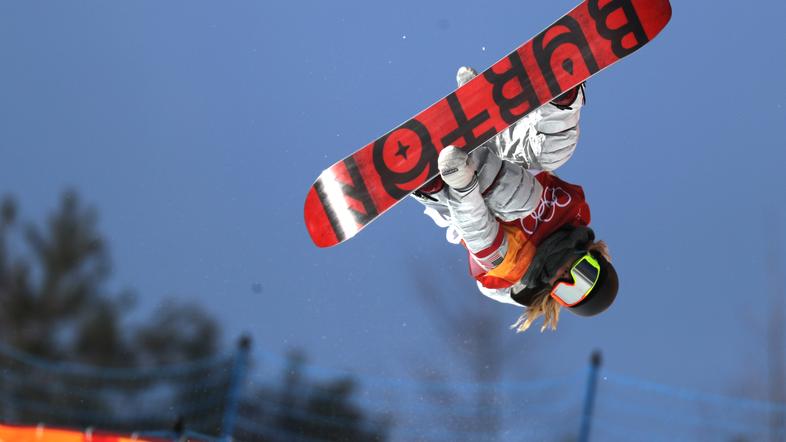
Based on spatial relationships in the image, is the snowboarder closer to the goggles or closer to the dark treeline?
the goggles

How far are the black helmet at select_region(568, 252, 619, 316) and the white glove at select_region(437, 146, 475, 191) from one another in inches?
20.4

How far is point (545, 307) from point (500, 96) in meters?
0.63

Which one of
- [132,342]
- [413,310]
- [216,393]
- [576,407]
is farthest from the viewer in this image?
[413,310]

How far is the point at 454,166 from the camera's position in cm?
238

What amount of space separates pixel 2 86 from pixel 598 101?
24.7ft

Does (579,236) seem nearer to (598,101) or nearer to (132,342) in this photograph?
(132,342)

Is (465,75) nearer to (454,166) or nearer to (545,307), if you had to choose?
(454,166)

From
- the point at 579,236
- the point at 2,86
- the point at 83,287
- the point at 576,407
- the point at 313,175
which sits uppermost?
the point at 2,86

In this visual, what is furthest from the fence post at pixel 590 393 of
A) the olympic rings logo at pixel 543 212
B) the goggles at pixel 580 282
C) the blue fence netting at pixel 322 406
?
the olympic rings logo at pixel 543 212

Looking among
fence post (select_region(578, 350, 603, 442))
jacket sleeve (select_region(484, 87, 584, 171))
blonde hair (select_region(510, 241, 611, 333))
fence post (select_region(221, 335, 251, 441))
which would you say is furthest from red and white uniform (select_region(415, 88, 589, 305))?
fence post (select_region(221, 335, 251, 441))

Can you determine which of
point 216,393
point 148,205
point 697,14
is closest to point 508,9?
point 697,14

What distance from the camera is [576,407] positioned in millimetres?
4035

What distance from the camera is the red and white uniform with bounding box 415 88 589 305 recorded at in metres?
2.53

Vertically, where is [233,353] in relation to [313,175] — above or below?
below
